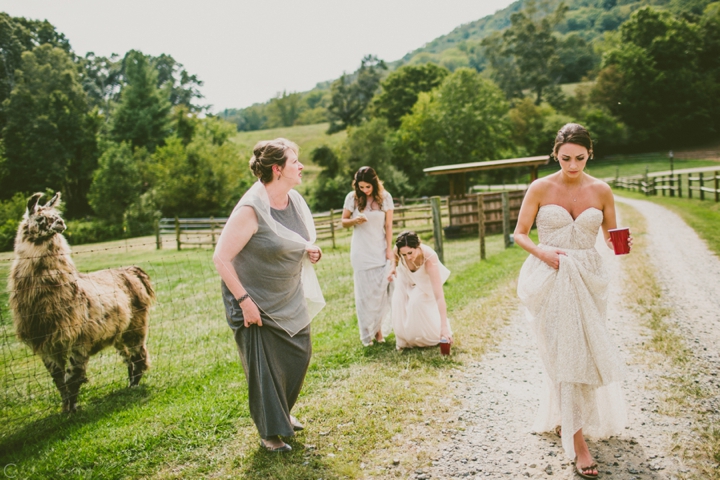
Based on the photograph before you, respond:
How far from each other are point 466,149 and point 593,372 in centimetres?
4337

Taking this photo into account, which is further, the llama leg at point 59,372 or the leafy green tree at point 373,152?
the leafy green tree at point 373,152

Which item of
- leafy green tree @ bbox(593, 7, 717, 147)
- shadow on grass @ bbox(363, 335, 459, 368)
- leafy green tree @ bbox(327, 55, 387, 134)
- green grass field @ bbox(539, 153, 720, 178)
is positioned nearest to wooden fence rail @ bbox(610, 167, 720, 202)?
green grass field @ bbox(539, 153, 720, 178)

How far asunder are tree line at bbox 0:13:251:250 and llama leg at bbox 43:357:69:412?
109 feet

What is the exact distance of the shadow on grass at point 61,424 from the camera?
13.4ft

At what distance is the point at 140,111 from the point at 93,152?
693 cm

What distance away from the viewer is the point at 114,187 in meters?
40.3

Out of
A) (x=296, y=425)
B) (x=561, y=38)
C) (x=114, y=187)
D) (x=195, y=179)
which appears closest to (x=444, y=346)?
(x=296, y=425)

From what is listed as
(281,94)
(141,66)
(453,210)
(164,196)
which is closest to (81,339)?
(453,210)

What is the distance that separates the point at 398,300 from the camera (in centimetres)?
586

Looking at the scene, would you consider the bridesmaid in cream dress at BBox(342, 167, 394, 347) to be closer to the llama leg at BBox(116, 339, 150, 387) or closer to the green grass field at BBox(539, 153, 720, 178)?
the llama leg at BBox(116, 339, 150, 387)

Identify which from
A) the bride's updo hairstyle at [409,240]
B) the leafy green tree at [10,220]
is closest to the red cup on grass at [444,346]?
the bride's updo hairstyle at [409,240]

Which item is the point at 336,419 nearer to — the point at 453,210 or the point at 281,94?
the point at 453,210

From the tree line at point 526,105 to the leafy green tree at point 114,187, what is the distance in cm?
1552

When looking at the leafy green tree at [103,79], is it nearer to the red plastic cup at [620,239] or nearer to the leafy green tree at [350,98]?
the leafy green tree at [350,98]
